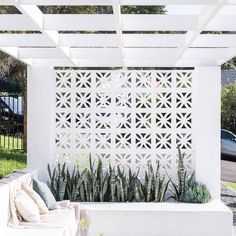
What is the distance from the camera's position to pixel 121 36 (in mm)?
6953

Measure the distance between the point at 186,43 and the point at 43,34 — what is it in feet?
5.64

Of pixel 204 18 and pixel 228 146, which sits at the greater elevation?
pixel 204 18

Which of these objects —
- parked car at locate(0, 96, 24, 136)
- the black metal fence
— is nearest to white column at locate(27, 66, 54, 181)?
the black metal fence

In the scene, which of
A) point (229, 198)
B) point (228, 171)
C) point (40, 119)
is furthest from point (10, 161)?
point (228, 171)

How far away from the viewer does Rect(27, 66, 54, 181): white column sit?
32.3ft

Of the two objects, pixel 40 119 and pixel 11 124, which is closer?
pixel 40 119

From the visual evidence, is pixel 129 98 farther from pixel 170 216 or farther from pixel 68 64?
pixel 170 216

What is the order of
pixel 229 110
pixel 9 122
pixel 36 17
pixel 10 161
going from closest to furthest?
pixel 36 17, pixel 10 161, pixel 9 122, pixel 229 110

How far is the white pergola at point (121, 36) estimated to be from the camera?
5.69 m

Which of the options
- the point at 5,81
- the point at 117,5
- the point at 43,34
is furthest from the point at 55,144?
the point at 5,81

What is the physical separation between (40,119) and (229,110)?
16655mm

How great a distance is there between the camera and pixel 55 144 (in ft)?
32.7

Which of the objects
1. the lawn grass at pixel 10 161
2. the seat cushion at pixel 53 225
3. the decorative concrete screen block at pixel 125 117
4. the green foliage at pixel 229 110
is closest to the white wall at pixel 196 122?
the decorative concrete screen block at pixel 125 117

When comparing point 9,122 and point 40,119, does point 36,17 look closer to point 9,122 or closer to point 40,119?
point 40,119
